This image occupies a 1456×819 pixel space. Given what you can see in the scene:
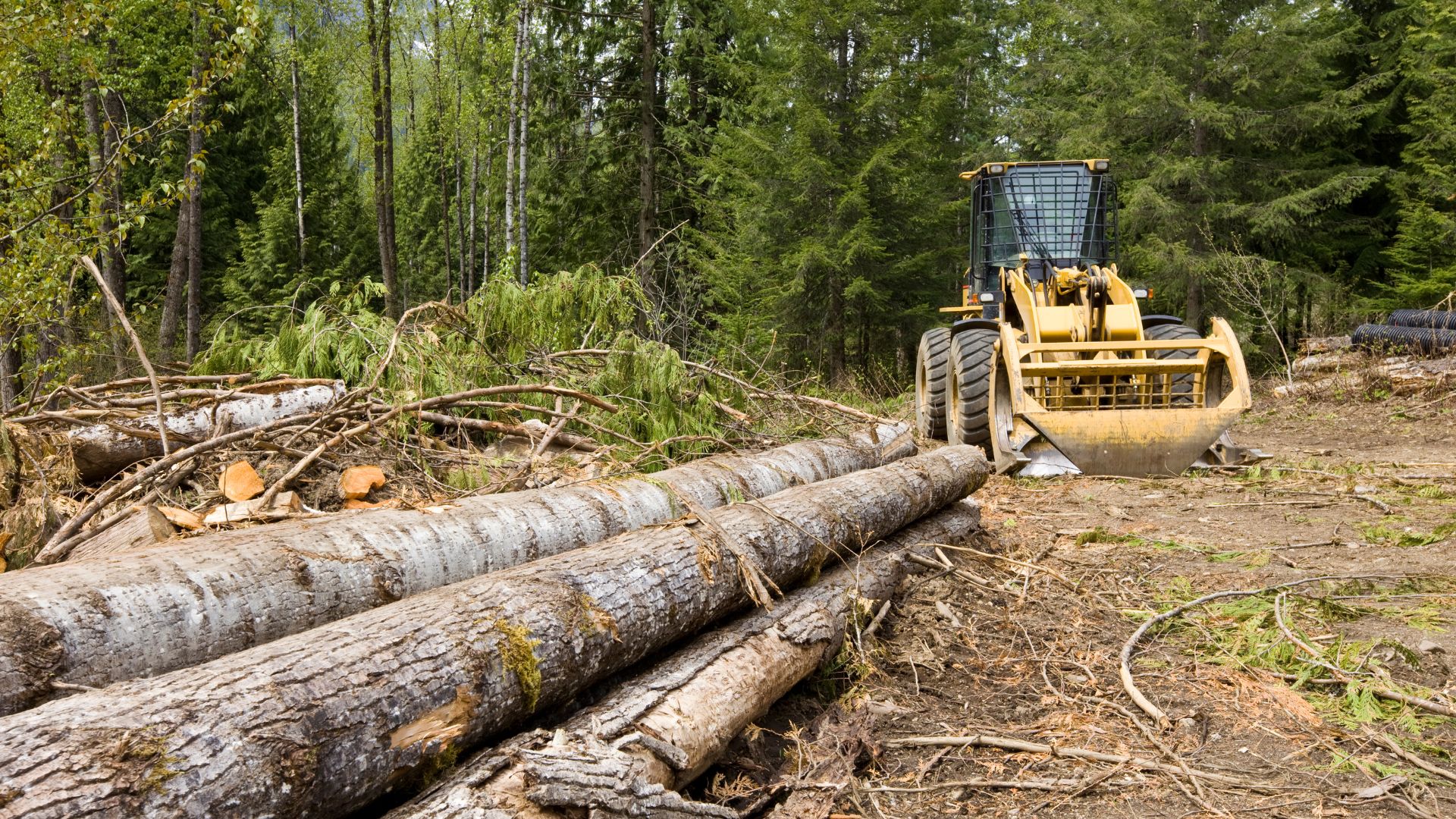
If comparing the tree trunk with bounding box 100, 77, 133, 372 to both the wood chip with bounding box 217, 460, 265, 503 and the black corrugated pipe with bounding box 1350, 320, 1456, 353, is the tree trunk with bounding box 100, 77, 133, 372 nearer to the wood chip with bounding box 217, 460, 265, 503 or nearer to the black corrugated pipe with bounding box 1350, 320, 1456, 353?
the wood chip with bounding box 217, 460, 265, 503

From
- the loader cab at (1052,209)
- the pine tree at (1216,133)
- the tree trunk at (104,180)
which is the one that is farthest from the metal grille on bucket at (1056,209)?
the tree trunk at (104,180)

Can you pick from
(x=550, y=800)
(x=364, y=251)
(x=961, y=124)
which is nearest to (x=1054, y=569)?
(x=550, y=800)

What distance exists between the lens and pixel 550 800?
2562 mm

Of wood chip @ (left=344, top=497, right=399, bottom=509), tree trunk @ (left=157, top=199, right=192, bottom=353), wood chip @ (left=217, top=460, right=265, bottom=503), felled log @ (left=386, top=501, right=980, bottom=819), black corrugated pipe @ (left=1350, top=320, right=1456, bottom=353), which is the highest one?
tree trunk @ (left=157, top=199, right=192, bottom=353)

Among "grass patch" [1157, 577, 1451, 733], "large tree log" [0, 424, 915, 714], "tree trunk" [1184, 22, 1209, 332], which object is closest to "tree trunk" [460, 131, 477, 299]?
"tree trunk" [1184, 22, 1209, 332]

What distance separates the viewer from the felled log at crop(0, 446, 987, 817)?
2098 millimetres

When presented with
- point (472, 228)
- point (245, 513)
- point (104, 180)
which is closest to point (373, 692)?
point (245, 513)

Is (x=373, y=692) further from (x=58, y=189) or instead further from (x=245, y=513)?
(x=58, y=189)

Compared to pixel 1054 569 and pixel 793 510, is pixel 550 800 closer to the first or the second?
pixel 793 510

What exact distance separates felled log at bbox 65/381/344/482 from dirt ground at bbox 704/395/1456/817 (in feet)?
13.4

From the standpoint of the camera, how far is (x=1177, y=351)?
9773mm

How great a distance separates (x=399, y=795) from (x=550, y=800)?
501 mm

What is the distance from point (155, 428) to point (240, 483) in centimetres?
96

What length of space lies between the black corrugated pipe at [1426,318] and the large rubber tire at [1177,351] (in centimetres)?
736
